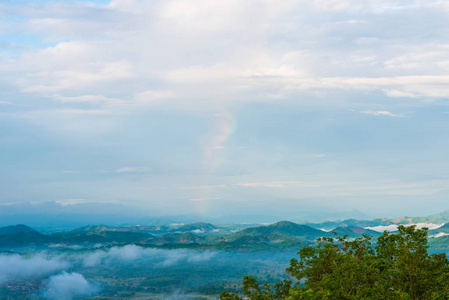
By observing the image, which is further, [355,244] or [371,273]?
[355,244]

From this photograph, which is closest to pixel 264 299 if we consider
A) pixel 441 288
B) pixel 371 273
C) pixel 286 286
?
pixel 286 286

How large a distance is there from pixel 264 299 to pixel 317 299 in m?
9.14

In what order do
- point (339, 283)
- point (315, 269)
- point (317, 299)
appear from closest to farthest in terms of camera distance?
point (317, 299) < point (339, 283) < point (315, 269)

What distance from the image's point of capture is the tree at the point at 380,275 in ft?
181

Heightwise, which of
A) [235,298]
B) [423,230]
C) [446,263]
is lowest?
[235,298]

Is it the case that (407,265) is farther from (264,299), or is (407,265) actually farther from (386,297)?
(264,299)

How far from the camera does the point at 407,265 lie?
58.3m

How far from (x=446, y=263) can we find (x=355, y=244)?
17681mm

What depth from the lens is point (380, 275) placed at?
62875 millimetres

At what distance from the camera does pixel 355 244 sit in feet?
261

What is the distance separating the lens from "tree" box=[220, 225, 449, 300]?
181 feet

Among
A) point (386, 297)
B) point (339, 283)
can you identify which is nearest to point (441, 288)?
point (386, 297)

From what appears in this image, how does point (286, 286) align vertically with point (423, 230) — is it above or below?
below

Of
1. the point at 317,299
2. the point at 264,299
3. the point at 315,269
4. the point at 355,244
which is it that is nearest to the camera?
the point at 317,299
